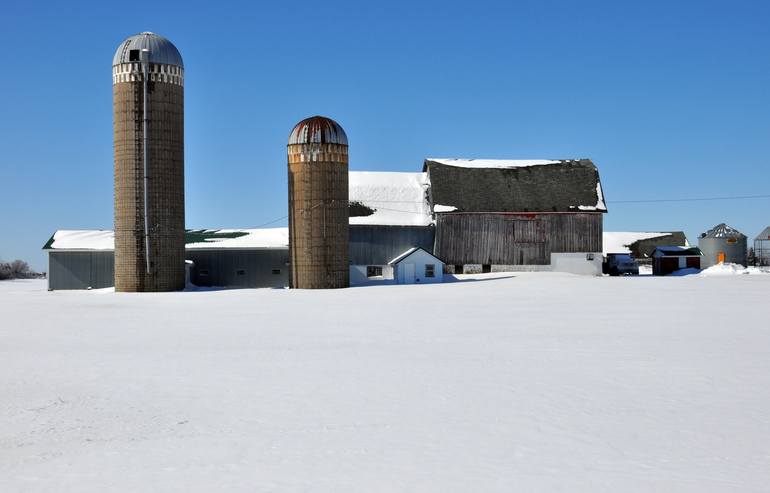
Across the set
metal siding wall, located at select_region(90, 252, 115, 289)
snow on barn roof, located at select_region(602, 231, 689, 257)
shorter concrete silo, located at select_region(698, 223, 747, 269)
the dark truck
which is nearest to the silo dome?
metal siding wall, located at select_region(90, 252, 115, 289)

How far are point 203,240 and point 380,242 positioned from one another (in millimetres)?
11965

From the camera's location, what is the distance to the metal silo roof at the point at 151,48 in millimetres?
45969

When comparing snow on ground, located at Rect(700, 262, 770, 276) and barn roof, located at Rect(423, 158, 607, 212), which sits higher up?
barn roof, located at Rect(423, 158, 607, 212)

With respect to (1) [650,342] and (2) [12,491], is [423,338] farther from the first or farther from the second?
(2) [12,491]

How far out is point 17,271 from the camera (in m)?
80.1

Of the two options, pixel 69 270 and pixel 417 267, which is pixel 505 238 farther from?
pixel 69 270

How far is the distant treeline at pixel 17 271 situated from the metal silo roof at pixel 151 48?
38850 millimetres

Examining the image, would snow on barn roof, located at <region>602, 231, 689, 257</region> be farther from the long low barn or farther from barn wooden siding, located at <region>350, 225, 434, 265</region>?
the long low barn

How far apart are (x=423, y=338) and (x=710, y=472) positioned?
1241cm

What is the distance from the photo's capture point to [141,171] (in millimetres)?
45594

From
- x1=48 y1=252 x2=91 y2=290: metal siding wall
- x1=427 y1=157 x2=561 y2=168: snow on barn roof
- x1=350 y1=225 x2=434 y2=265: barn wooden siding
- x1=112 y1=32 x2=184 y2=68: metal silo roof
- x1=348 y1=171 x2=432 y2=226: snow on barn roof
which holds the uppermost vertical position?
x1=112 y1=32 x2=184 y2=68: metal silo roof

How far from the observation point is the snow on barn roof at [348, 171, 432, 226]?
57375 millimetres

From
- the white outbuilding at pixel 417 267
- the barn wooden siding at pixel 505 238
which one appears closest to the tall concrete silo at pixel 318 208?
the white outbuilding at pixel 417 267

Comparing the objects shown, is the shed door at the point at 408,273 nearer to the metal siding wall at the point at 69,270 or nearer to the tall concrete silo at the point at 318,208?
the tall concrete silo at the point at 318,208
